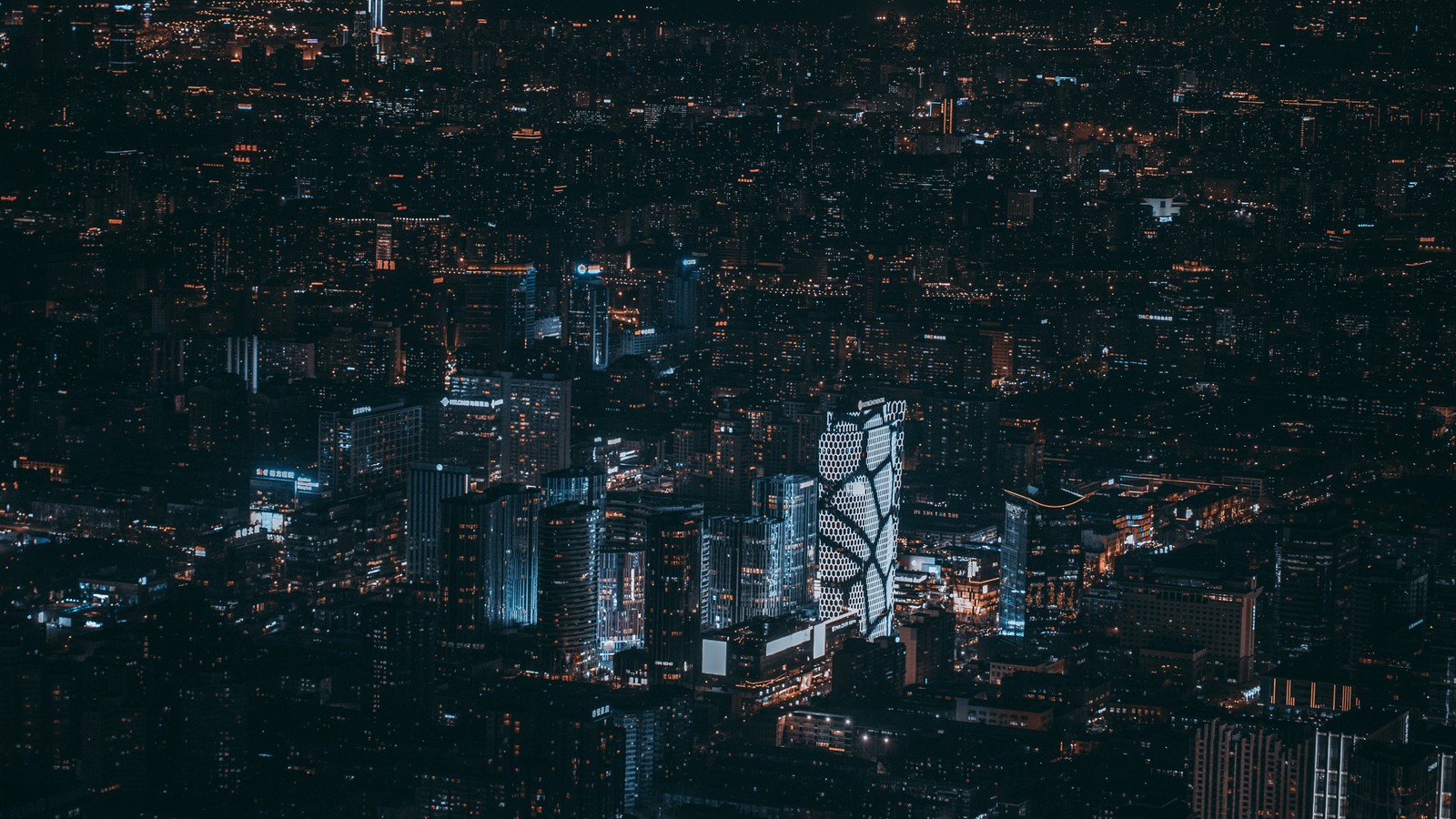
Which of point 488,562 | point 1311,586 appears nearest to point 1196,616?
point 1311,586

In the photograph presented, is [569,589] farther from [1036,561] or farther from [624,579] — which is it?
[1036,561]

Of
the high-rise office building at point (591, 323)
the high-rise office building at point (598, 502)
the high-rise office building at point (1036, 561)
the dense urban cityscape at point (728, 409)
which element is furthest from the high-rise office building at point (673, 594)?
the high-rise office building at point (591, 323)

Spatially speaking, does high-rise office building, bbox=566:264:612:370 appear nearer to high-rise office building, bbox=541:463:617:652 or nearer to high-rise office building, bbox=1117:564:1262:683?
high-rise office building, bbox=541:463:617:652

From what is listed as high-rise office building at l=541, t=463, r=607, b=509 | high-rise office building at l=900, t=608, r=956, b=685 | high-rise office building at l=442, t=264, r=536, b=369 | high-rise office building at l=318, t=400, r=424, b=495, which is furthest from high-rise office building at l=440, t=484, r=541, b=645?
high-rise office building at l=442, t=264, r=536, b=369

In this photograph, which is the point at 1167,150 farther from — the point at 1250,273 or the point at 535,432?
the point at 535,432

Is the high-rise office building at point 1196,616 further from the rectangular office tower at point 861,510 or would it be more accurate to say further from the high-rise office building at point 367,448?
the high-rise office building at point 367,448

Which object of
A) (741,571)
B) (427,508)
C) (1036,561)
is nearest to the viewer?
(741,571)

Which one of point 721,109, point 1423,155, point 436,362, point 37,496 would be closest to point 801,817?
point 37,496
